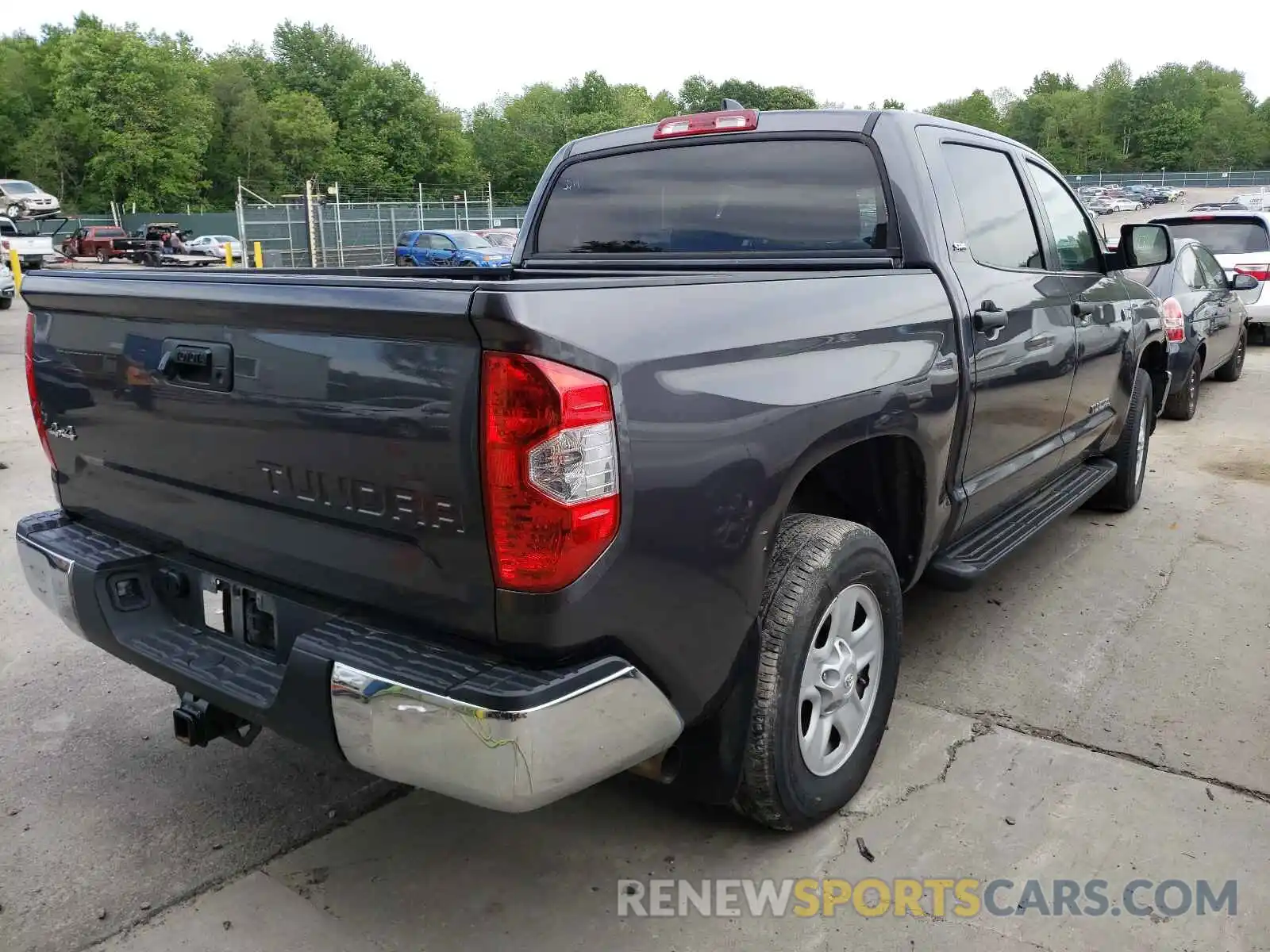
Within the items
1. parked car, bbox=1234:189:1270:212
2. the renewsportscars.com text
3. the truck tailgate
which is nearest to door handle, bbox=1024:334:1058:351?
the renewsportscars.com text

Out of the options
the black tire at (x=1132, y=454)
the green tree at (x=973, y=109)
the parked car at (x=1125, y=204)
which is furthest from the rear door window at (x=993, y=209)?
the green tree at (x=973, y=109)

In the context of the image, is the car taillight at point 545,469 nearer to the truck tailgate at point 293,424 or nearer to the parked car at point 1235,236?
the truck tailgate at point 293,424

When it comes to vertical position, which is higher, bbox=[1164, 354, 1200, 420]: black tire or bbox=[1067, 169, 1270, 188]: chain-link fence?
bbox=[1067, 169, 1270, 188]: chain-link fence

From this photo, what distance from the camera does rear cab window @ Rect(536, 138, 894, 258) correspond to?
3.52 meters

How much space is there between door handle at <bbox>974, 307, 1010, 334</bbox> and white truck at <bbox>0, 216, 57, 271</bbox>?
27.1 meters

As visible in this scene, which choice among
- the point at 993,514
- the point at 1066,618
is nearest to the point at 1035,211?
the point at 993,514

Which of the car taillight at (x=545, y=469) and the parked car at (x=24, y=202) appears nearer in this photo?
the car taillight at (x=545, y=469)

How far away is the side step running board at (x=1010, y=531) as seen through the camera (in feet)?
11.5

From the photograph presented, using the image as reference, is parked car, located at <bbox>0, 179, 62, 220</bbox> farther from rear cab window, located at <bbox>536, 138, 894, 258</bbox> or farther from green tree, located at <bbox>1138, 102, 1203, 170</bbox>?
green tree, located at <bbox>1138, 102, 1203, 170</bbox>

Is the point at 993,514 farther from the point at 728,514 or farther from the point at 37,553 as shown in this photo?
the point at 37,553

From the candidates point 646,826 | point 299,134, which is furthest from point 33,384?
point 299,134

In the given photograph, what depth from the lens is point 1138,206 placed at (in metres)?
70.4

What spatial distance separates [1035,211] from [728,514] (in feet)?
9.12

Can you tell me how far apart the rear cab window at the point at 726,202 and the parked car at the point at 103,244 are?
37561 mm
